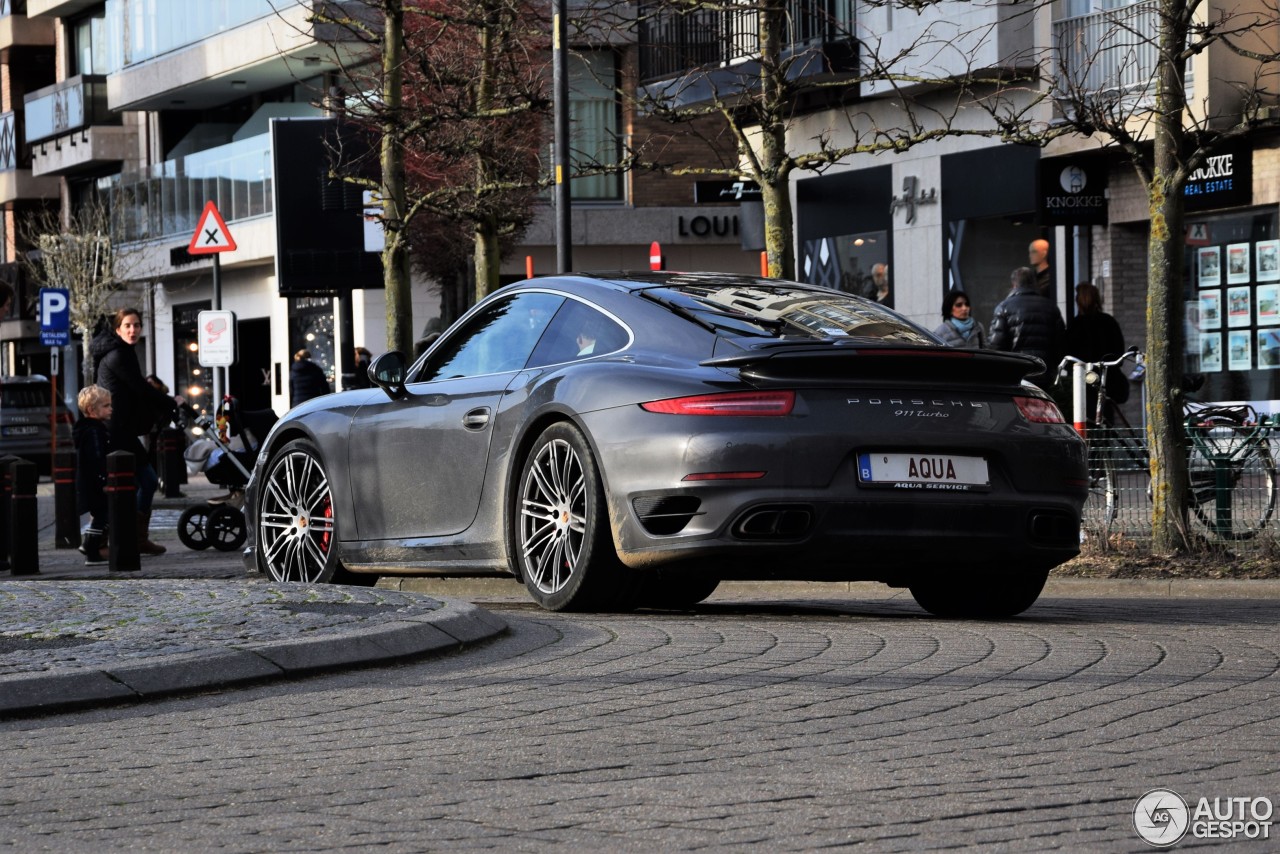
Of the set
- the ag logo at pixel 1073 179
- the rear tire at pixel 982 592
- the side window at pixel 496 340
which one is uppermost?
the ag logo at pixel 1073 179

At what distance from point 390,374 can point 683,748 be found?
16.3ft

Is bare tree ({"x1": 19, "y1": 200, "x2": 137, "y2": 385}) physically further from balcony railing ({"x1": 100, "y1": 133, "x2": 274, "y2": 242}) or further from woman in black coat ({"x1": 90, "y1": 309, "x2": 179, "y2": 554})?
woman in black coat ({"x1": 90, "y1": 309, "x2": 179, "y2": 554})

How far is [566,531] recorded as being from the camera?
937cm

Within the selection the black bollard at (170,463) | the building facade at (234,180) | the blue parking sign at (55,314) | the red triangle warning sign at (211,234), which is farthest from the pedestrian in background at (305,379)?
the building facade at (234,180)

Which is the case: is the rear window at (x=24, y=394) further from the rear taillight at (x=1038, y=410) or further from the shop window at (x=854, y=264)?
the rear taillight at (x=1038, y=410)

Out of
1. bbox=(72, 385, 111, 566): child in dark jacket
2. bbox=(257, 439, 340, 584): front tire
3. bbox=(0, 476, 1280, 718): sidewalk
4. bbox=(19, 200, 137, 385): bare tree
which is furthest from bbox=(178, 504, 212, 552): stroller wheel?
bbox=(19, 200, 137, 385): bare tree

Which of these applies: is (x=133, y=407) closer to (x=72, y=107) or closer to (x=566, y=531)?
(x=566, y=531)

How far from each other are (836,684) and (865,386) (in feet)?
5.87

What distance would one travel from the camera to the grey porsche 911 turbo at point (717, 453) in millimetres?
8656

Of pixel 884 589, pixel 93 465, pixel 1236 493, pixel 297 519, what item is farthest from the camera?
pixel 93 465

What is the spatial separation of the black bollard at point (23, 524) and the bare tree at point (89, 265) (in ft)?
132

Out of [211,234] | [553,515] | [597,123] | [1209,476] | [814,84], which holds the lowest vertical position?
[1209,476]

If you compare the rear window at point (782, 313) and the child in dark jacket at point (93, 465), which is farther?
the child in dark jacket at point (93, 465)

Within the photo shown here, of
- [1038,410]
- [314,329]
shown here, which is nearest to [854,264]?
[314,329]
